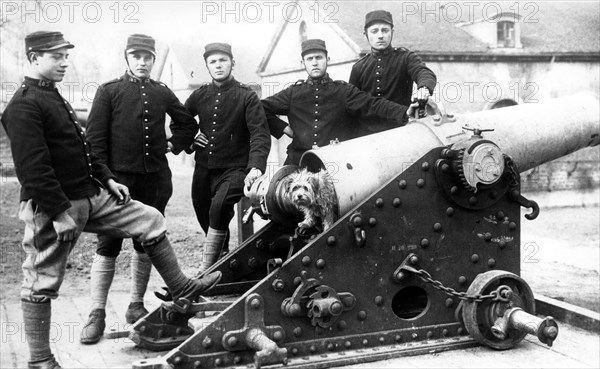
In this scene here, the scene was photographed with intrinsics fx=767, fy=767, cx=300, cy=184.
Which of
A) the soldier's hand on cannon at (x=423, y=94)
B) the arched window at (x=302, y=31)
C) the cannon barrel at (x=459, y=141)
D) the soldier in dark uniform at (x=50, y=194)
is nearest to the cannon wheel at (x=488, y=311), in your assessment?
the cannon barrel at (x=459, y=141)

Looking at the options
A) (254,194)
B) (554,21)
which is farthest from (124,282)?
(554,21)

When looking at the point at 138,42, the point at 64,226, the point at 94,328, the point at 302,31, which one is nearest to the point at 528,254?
the point at 138,42

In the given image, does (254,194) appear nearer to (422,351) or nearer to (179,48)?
(422,351)

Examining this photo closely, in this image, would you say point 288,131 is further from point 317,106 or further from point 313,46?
point 313,46

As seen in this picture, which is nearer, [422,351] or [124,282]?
[422,351]

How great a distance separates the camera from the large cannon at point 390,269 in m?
4.15

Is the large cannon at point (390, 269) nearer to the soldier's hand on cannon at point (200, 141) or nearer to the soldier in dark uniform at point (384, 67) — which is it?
the soldier's hand on cannon at point (200, 141)

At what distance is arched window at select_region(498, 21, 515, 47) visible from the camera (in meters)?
20.9

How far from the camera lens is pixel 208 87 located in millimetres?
5648

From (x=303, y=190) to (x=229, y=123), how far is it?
4.44 ft

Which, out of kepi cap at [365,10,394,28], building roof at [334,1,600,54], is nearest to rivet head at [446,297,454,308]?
kepi cap at [365,10,394,28]

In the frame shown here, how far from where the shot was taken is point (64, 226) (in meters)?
3.86

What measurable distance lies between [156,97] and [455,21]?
1805 centimetres

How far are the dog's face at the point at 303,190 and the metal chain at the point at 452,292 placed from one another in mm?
743
